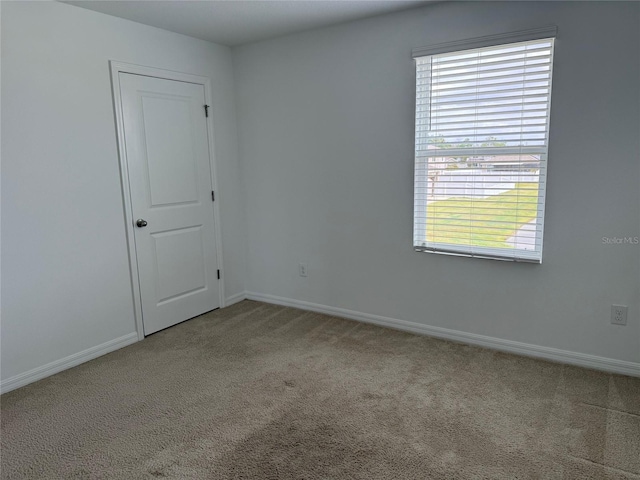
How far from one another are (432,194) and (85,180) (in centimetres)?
249

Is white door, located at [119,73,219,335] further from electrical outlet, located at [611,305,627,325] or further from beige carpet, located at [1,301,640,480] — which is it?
electrical outlet, located at [611,305,627,325]

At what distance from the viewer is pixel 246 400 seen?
2.60 meters

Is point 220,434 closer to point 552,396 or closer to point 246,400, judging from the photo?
point 246,400

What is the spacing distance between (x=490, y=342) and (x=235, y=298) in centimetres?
239

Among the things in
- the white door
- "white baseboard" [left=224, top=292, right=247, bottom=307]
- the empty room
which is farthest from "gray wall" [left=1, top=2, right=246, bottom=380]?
"white baseboard" [left=224, top=292, right=247, bottom=307]

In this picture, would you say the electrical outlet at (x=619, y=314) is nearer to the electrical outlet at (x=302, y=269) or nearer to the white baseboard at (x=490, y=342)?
the white baseboard at (x=490, y=342)

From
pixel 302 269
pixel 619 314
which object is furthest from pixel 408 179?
pixel 619 314

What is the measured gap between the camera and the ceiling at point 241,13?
2.93m

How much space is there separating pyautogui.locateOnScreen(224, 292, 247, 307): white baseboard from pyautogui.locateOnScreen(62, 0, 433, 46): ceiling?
2373 mm

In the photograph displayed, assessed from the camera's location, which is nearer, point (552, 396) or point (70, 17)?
point (552, 396)

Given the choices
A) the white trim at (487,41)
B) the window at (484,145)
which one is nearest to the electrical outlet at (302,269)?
the window at (484,145)

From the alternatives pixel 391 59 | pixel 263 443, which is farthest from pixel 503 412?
pixel 391 59

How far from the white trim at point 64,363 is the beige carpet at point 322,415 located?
0.06 metres

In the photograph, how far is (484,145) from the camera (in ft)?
9.86
